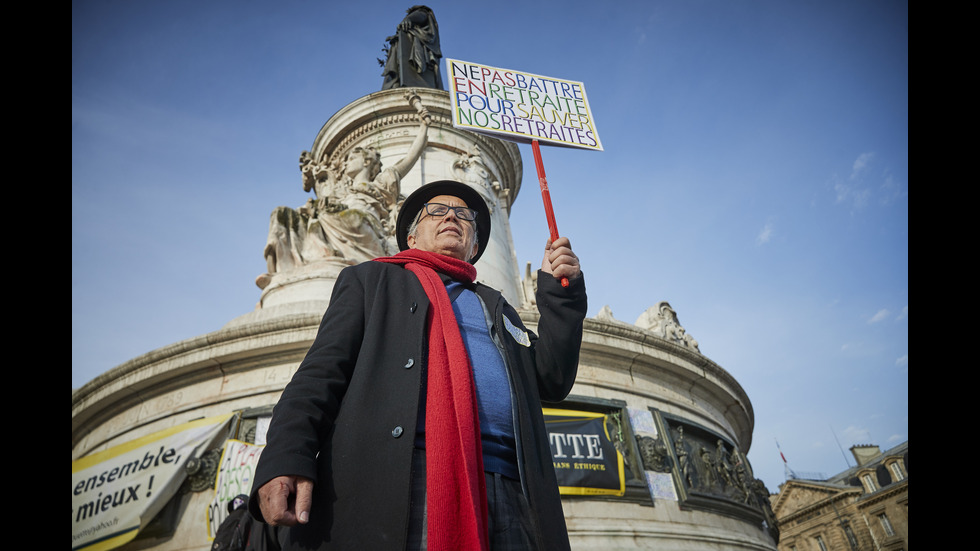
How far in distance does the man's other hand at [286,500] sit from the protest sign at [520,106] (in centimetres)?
232

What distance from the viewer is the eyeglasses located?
8.77 ft

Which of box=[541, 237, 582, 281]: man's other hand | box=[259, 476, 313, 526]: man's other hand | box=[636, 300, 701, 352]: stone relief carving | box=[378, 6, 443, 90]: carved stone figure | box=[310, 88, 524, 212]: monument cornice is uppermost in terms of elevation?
box=[378, 6, 443, 90]: carved stone figure

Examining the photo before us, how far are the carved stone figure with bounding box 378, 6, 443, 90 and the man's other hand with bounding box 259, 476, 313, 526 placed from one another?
636 inches

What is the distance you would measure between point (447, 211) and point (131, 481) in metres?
5.07

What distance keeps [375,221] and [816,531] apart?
4705 centimetres

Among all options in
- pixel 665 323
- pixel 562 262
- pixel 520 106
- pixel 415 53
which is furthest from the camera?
pixel 415 53

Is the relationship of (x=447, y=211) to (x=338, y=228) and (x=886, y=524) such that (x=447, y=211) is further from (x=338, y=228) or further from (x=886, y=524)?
(x=886, y=524)

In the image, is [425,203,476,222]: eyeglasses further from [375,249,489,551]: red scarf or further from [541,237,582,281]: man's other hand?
[375,249,489,551]: red scarf

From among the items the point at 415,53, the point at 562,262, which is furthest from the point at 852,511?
the point at 562,262

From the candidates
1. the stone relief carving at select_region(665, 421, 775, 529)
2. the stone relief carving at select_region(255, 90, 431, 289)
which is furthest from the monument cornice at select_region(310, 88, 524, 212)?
the stone relief carving at select_region(665, 421, 775, 529)

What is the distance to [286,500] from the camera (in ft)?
5.18

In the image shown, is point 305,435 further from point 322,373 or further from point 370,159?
point 370,159

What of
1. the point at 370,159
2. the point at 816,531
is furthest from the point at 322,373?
the point at 816,531

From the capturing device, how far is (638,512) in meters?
5.93
